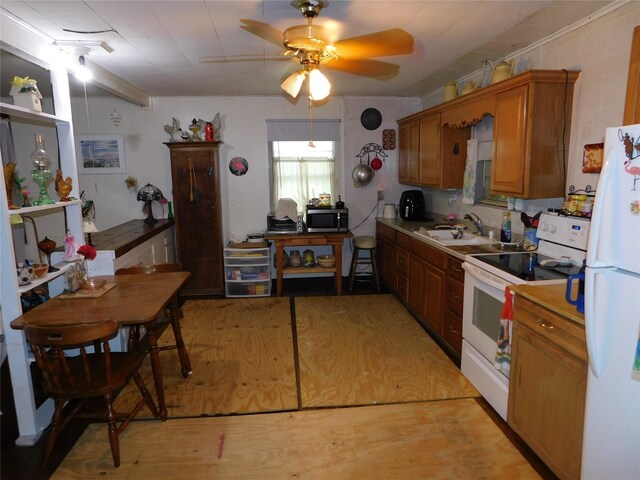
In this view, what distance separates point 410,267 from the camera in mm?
4055

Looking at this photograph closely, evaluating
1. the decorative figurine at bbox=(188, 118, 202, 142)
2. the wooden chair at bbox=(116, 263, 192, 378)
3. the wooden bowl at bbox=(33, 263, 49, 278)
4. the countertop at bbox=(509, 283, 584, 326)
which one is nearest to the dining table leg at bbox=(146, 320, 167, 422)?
the wooden chair at bbox=(116, 263, 192, 378)

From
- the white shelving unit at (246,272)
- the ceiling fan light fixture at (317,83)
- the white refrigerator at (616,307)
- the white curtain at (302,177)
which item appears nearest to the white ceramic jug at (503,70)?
the ceiling fan light fixture at (317,83)

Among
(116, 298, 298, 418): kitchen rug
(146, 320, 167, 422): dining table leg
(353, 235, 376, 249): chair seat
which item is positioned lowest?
(116, 298, 298, 418): kitchen rug

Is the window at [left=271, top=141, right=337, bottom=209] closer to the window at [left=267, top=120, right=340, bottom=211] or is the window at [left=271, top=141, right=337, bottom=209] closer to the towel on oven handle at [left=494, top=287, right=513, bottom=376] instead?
the window at [left=267, top=120, right=340, bottom=211]

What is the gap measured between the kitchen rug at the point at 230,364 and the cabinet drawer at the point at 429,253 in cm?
139

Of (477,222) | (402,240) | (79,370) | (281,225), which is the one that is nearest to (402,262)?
(402,240)

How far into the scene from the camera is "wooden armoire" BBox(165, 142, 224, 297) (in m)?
4.76

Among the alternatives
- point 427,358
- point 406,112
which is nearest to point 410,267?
point 427,358

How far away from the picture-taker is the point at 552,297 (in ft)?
6.52

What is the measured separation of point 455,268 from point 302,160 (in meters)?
2.80

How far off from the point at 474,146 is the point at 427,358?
2.00 meters

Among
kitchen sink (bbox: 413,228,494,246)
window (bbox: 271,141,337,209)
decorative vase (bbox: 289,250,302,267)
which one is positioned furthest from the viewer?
window (bbox: 271,141,337,209)

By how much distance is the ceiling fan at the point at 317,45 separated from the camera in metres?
2.03

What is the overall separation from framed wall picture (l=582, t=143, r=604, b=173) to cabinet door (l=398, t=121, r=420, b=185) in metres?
2.08
